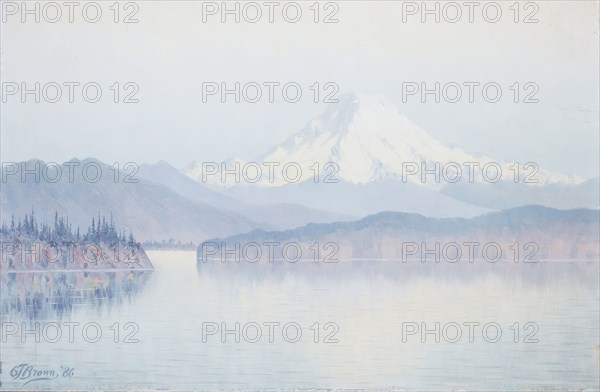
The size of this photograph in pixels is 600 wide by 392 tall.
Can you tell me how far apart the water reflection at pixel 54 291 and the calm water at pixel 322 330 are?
0.04ft

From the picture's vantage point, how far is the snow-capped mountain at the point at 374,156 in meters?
6.40

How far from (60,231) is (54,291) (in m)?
0.36

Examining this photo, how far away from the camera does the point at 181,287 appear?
6.45 meters

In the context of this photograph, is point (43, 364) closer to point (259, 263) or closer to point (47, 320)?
point (47, 320)

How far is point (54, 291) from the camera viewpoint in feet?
21.2

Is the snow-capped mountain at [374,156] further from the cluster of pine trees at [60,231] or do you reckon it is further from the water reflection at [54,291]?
the water reflection at [54,291]

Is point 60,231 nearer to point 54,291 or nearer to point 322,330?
point 54,291

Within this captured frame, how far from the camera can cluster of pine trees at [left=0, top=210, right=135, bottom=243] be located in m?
6.44

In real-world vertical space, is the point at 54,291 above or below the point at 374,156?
below

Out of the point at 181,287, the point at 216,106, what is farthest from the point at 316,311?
the point at 216,106

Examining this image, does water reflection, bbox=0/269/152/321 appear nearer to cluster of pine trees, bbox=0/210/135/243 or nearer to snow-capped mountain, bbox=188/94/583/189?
cluster of pine trees, bbox=0/210/135/243
